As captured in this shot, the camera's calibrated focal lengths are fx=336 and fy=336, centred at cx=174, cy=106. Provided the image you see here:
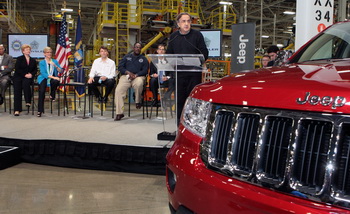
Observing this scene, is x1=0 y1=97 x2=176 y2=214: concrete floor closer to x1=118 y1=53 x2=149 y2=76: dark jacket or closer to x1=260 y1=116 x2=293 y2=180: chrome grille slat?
x1=260 y1=116 x2=293 y2=180: chrome grille slat

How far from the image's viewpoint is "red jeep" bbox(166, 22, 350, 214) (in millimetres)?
1102

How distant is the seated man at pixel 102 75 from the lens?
696cm

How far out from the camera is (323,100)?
1.15 metres

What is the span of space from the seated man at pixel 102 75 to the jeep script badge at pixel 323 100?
5999mm

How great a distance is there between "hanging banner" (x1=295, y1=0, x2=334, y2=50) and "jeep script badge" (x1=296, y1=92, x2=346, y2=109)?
4.18 m

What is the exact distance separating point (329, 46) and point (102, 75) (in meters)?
5.33

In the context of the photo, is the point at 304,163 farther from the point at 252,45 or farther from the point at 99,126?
the point at 252,45

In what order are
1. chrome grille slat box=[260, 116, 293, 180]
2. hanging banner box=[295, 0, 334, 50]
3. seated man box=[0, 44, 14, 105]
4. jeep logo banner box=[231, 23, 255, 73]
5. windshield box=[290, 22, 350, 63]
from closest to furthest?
chrome grille slat box=[260, 116, 293, 180] < windshield box=[290, 22, 350, 63] < hanging banner box=[295, 0, 334, 50] < seated man box=[0, 44, 14, 105] < jeep logo banner box=[231, 23, 255, 73]

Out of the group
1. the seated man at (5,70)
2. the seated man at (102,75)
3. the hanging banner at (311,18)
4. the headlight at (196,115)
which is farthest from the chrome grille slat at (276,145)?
the seated man at (5,70)

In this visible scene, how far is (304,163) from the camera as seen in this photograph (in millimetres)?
1179

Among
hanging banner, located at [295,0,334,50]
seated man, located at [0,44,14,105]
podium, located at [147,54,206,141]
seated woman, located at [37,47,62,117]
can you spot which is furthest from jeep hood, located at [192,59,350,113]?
seated man, located at [0,44,14,105]

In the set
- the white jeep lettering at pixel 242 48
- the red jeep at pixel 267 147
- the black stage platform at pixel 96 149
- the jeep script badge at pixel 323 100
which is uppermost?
the white jeep lettering at pixel 242 48

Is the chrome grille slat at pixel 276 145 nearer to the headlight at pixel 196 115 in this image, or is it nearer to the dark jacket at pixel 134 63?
the headlight at pixel 196 115

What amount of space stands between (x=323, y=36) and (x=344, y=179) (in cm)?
189
